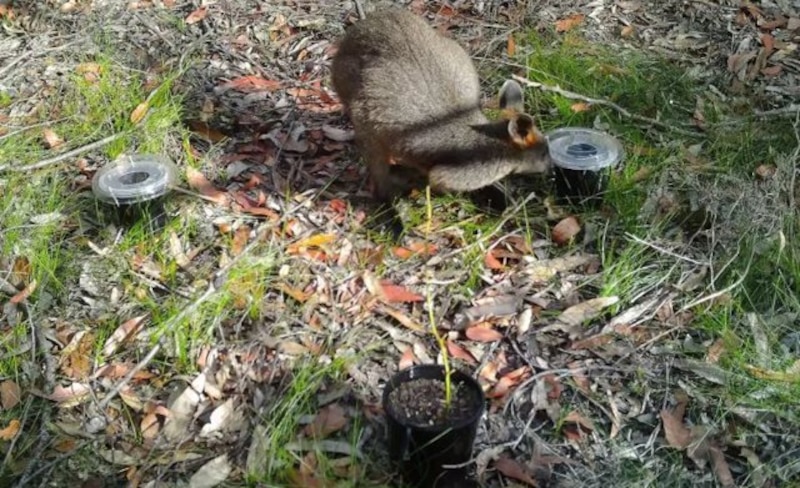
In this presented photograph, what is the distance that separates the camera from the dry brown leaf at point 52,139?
17.2 ft

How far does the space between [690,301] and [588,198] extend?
0.82m

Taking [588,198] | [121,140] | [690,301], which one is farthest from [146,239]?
[690,301]

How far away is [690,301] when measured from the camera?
411 cm

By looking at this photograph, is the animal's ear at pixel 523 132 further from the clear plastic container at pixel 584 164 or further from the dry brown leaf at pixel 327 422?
the dry brown leaf at pixel 327 422

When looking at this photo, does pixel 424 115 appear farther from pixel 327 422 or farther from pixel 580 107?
pixel 327 422

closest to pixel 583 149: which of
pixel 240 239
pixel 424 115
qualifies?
pixel 424 115

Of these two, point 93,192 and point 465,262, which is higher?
point 93,192

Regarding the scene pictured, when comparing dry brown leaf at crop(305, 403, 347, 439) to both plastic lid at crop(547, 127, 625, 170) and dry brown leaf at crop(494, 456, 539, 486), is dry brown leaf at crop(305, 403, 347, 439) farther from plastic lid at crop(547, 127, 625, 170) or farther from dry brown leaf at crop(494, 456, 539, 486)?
plastic lid at crop(547, 127, 625, 170)

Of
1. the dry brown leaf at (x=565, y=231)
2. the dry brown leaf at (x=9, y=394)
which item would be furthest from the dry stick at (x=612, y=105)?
the dry brown leaf at (x=9, y=394)

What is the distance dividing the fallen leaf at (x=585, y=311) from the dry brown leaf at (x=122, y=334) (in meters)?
1.96

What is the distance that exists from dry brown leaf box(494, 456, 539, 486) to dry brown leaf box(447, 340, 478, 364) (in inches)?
20.7

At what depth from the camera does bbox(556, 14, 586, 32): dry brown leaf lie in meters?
6.08

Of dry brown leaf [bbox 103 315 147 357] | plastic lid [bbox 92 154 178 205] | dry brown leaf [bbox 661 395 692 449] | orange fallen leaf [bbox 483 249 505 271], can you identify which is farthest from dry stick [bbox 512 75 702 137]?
dry brown leaf [bbox 103 315 147 357]

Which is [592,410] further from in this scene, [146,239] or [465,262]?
[146,239]
